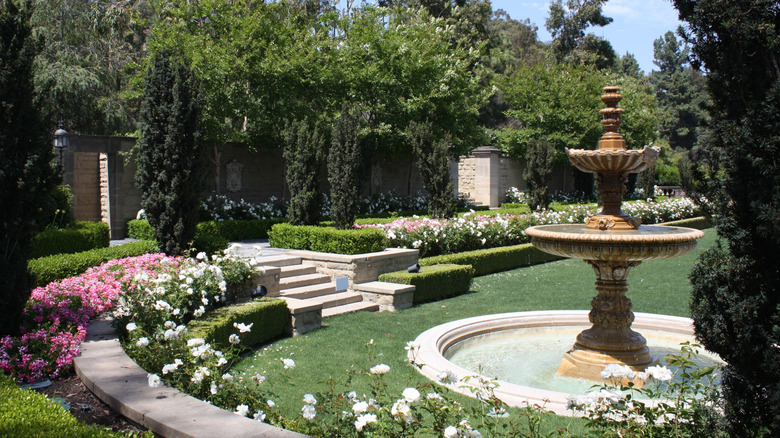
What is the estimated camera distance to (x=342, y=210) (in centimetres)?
1312

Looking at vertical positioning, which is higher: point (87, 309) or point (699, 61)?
point (699, 61)

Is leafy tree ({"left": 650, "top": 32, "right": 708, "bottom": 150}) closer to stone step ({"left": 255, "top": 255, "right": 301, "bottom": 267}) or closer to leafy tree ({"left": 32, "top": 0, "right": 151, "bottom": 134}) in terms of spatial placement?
leafy tree ({"left": 32, "top": 0, "right": 151, "bottom": 134})

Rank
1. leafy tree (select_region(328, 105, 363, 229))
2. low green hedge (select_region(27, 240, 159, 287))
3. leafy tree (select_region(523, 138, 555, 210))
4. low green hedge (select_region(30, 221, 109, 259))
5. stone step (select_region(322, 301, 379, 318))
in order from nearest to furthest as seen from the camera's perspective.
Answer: low green hedge (select_region(27, 240, 159, 287)), stone step (select_region(322, 301, 379, 318)), low green hedge (select_region(30, 221, 109, 259)), leafy tree (select_region(328, 105, 363, 229)), leafy tree (select_region(523, 138, 555, 210))

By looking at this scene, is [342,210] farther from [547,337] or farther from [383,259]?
[547,337]

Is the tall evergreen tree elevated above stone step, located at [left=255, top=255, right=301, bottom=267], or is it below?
above

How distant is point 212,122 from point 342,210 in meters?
6.39

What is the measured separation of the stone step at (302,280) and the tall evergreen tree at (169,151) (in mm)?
2013

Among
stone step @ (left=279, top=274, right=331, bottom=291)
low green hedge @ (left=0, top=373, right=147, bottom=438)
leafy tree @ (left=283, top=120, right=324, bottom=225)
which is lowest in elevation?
stone step @ (left=279, top=274, right=331, bottom=291)

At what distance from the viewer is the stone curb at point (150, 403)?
3.79 metres

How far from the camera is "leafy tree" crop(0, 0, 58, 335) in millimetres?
5707

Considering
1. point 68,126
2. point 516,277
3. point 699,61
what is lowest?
point 516,277

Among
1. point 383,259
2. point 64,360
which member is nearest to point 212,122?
point 383,259

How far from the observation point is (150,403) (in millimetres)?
4332

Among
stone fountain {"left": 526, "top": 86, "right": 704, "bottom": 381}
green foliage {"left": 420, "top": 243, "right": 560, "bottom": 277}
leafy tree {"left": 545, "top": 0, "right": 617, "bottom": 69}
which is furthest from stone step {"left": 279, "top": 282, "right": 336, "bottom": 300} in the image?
leafy tree {"left": 545, "top": 0, "right": 617, "bottom": 69}
